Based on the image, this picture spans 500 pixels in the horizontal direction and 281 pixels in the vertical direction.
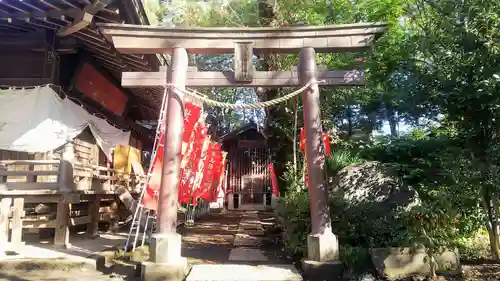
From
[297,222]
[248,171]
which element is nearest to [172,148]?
[297,222]

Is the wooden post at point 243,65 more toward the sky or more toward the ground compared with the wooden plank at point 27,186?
more toward the sky

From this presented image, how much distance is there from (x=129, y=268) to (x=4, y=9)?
19.1ft

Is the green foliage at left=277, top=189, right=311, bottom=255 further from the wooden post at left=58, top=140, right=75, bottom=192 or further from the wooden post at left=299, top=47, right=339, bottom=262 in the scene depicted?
the wooden post at left=58, top=140, right=75, bottom=192

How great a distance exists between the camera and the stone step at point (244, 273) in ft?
16.9

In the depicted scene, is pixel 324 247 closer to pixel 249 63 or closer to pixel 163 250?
pixel 163 250

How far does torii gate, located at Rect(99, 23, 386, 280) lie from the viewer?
237 inches

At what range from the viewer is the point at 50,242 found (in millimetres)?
7902

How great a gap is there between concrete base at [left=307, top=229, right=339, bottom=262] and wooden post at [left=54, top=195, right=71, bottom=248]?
5286 mm

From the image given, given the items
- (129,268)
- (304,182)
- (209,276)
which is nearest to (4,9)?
(129,268)

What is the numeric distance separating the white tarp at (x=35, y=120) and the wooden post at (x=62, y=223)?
1.51 meters

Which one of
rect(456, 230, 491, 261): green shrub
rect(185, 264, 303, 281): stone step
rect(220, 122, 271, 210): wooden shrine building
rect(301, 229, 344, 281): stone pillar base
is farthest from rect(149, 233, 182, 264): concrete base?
rect(220, 122, 271, 210): wooden shrine building

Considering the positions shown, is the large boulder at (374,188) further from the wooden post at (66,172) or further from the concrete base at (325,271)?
the wooden post at (66,172)

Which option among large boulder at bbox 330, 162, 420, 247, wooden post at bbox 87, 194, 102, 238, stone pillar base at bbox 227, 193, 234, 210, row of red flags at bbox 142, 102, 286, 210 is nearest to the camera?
large boulder at bbox 330, 162, 420, 247

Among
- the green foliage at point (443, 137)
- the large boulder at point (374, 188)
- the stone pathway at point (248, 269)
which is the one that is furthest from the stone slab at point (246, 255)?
the large boulder at point (374, 188)
